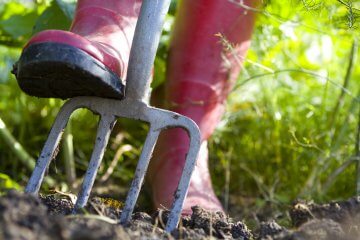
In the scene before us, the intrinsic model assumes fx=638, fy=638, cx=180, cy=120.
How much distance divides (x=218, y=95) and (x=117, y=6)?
442mm

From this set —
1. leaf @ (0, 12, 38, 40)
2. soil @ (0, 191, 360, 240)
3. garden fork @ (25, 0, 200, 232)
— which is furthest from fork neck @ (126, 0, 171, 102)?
leaf @ (0, 12, 38, 40)

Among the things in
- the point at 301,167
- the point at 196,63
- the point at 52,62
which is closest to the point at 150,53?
the point at 52,62

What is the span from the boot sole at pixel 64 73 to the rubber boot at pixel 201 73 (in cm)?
51

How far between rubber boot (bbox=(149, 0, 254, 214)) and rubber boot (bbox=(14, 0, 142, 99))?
367 mm

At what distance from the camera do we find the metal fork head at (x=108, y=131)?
4.36ft

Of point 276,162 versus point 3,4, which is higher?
point 3,4

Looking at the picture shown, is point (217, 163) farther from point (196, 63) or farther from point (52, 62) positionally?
point (52, 62)

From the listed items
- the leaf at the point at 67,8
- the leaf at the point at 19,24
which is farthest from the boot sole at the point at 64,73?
the leaf at the point at 19,24

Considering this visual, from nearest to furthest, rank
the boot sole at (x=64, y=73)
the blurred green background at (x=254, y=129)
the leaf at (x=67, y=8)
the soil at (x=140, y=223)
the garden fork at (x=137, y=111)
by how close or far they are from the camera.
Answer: the soil at (x=140, y=223) → the boot sole at (x=64, y=73) → the garden fork at (x=137, y=111) → the leaf at (x=67, y=8) → the blurred green background at (x=254, y=129)

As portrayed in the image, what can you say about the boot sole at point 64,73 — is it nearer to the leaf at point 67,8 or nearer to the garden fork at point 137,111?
the garden fork at point 137,111

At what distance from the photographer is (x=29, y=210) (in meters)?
0.94

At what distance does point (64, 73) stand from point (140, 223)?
1.10 ft

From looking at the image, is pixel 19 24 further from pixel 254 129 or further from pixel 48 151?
pixel 254 129

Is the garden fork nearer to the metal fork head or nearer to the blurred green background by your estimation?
the metal fork head
